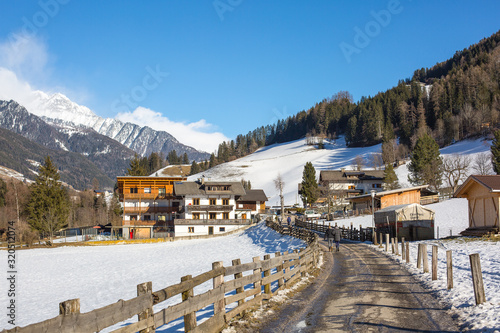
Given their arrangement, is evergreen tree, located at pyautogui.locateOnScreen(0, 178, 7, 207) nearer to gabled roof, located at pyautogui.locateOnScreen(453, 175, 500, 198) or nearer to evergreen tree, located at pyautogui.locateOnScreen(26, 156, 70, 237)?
evergreen tree, located at pyautogui.locateOnScreen(26, 156, 70, 237)

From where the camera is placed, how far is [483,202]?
28.9m

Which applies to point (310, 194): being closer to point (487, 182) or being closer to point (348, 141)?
point (487, 182)

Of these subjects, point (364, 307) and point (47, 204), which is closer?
point (364, 307)

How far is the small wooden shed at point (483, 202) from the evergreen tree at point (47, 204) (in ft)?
176

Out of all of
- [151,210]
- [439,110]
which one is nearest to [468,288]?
[151,210]

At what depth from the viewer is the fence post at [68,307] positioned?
4738 mm

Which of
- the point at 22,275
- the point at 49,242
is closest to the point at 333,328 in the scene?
the point at 22,275

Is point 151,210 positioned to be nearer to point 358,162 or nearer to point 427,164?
point 427,164

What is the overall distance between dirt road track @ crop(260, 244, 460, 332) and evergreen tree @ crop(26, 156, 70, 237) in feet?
171

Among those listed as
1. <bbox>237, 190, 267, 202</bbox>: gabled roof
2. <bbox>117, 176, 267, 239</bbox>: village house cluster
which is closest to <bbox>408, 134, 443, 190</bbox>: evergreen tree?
<bbox>237, 190, 267, 202</bbox>: gabled roof

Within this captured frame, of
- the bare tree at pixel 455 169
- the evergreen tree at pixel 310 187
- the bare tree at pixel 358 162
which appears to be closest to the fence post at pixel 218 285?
the bare tree at pixel 455 169

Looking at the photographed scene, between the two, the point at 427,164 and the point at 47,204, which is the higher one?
the point at 427,164

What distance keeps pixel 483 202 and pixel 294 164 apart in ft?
417

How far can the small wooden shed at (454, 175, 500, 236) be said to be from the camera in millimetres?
27016
